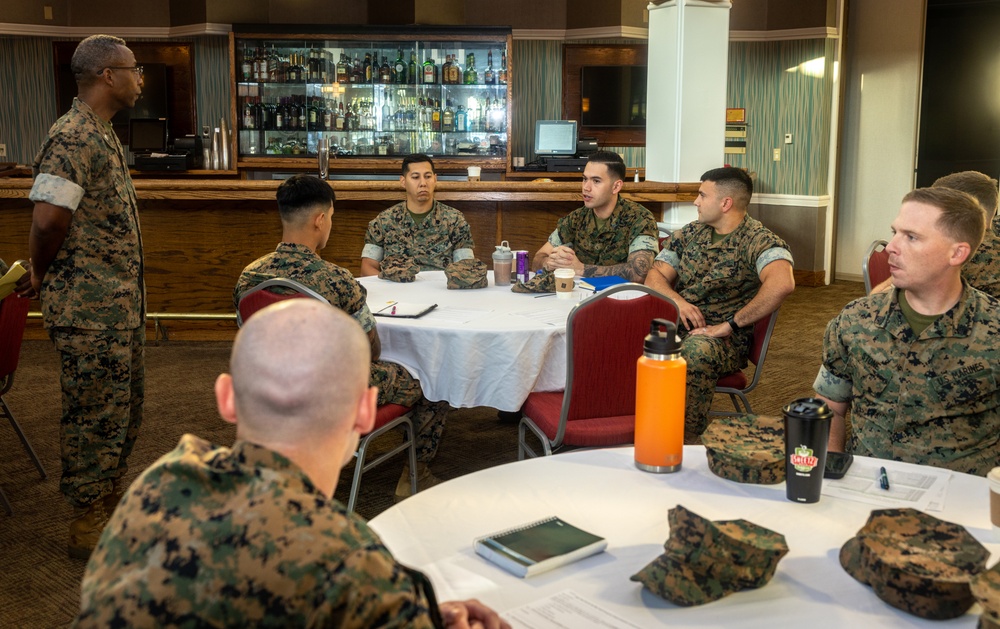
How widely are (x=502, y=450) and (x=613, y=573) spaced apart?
2.95m

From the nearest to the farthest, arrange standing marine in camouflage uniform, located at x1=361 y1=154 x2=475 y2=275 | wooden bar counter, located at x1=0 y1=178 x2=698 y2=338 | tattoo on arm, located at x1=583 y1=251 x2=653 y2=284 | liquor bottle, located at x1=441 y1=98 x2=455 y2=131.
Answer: tattoo on arm, located at x1=583 y1=251 x2=653 y2=284
standing marine in camouflage uniform, located at x1=361 y1=154 x2=475 y2=275
wooden bar counter, located at x1=0 y1=178 x2=698 y2=338
liquor bottle, located at x1=441 y1=98 x2=455 y2=131

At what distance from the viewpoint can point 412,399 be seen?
3285 millimetres

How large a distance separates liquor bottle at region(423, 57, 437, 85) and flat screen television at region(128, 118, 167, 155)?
2521mm

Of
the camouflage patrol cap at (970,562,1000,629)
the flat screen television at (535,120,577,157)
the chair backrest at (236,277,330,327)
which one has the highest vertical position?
the flat screen television at (535,120,577,157)

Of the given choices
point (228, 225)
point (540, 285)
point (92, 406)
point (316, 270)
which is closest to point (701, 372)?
point (540, 285)

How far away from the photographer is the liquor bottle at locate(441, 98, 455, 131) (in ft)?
28.3

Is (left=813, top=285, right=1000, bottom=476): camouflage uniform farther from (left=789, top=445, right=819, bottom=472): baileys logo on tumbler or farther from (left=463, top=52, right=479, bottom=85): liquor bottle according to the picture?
(left=463, top=52, right=479, bottom=85): liquor bottle

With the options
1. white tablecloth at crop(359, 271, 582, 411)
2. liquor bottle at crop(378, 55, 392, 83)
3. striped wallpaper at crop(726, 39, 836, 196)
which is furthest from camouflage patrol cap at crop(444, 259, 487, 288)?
striped wallpaper at crop(726, 39, 836, 196)

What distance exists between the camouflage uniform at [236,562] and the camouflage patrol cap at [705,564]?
1.41 feet

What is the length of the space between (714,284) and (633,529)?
2.54 metres

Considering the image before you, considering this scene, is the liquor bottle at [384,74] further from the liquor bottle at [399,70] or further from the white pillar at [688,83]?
the white pillar at [688,83]

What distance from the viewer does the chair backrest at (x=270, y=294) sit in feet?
9.25

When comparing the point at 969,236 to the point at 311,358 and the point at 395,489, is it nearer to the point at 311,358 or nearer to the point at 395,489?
the point at 311,358

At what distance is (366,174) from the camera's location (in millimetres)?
8695
